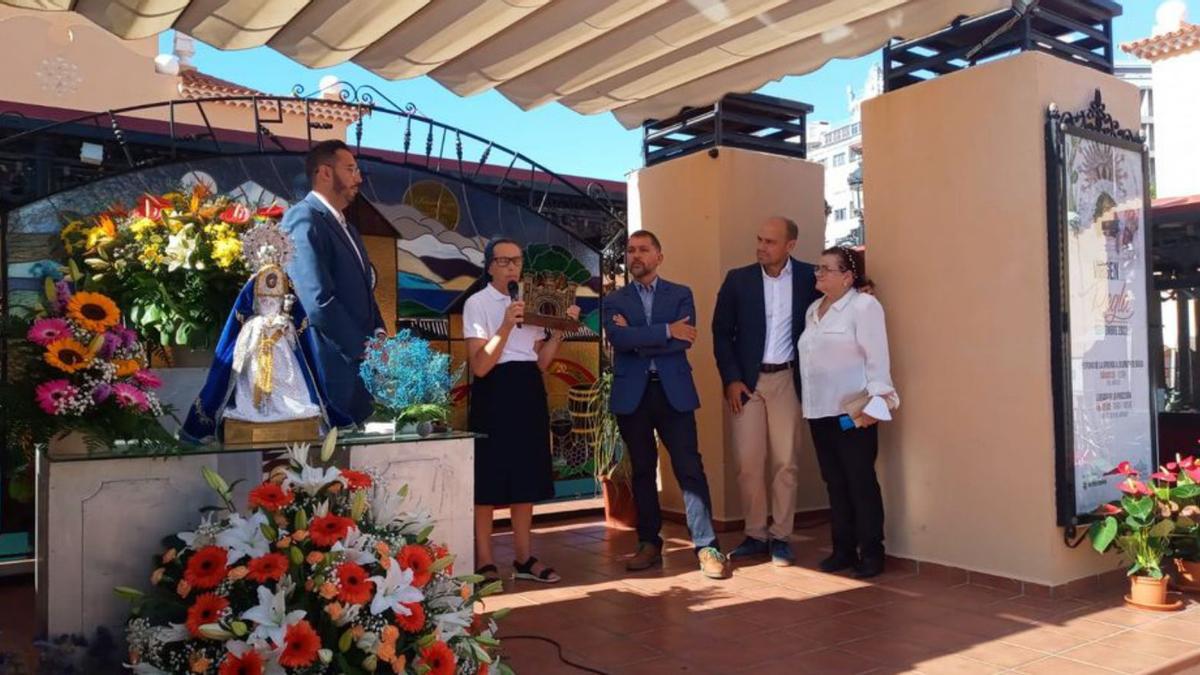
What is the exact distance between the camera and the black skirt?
4191 mm

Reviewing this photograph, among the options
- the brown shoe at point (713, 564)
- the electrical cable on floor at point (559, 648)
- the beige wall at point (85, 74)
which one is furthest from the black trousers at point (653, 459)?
the beige wall at point (85, 74)

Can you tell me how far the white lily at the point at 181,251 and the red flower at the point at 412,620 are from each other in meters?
1.73

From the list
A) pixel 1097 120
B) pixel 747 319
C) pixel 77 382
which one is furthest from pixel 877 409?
pixel 77 382

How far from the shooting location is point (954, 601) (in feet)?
13.1

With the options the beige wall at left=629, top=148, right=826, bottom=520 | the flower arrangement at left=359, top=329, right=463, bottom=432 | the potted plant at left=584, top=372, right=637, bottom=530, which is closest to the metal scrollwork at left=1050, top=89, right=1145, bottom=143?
the beige wall at left=629, top=148, right=826, bottom=520

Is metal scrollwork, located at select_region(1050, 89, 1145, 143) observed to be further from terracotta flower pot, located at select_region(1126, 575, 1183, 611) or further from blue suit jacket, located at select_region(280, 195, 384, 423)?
blue suit jacket, located at select_region(280, 195, 384, 423)

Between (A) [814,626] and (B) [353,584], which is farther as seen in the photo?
(A) [814,626]

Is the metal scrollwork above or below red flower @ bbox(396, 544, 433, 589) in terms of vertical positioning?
above

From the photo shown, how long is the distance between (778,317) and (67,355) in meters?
3.20

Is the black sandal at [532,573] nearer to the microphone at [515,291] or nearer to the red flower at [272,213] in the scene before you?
the microphone at [515,291]

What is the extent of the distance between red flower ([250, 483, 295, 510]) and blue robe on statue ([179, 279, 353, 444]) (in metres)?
0.57

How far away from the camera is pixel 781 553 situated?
464 centimetres

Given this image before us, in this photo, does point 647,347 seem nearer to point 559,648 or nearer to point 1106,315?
point 559,648

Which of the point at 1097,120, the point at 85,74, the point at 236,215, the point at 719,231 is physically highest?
the point at 85,74
